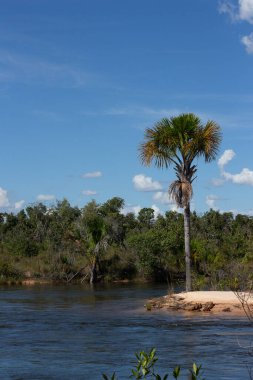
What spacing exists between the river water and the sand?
112cm

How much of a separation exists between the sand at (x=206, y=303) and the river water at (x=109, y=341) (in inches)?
44.1

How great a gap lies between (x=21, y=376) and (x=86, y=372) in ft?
4.98

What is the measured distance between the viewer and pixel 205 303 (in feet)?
96.2

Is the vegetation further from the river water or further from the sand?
the river water

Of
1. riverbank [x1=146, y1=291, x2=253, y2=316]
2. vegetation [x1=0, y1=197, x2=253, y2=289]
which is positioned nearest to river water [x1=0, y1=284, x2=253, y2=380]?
riverbank [x1=146, y1=291, x2=253, y2=316]

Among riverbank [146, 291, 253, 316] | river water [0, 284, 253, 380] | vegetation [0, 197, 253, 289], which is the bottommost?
river water [0, 284, 253, 380]

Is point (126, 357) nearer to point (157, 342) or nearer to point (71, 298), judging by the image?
point (157, 342)

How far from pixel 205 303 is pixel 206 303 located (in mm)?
131

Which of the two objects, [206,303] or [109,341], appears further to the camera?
[206,303]

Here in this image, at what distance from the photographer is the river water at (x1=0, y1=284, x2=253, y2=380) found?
599 inches

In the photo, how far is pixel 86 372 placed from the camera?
14.8 m

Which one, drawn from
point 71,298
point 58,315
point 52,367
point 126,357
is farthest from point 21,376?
point 71,298

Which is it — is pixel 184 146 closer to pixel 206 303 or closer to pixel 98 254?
pixel 206 303

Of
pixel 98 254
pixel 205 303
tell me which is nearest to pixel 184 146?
pixel 205 303
